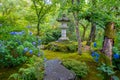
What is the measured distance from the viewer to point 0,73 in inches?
168

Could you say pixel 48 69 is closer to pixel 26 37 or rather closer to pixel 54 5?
pixel 26 37

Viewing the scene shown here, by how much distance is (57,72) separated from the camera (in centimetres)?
370

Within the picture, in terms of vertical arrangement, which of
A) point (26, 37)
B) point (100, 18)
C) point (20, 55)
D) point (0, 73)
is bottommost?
point (0, 73)

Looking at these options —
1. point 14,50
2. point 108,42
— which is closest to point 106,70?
point 108,42

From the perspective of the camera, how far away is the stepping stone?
3562mm

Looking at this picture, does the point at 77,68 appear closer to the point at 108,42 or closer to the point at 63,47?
the point at 108,42

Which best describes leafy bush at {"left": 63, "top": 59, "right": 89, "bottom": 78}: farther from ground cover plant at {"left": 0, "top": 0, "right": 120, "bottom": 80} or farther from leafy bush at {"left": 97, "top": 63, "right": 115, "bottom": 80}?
leafy bush at {"left": 97, "top": 63, "right": 115, "bottom": 80}

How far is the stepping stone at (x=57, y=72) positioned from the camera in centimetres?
356

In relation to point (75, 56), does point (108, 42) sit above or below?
above

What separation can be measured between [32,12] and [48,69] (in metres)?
7.23

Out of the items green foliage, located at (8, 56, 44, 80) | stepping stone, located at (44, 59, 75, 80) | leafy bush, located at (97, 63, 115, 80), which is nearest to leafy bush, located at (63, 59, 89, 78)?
stepping stone, located at (44, 59, 75, 80)

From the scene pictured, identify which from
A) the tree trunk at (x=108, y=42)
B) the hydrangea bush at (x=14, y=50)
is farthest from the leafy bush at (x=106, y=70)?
the hydrangea bush at (x=14, y=50)

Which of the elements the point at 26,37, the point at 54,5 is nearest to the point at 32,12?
the point at 54,5

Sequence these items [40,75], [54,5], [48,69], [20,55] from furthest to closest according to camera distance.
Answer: [54,5]
[20,55]
[48,69]
[40,75]
